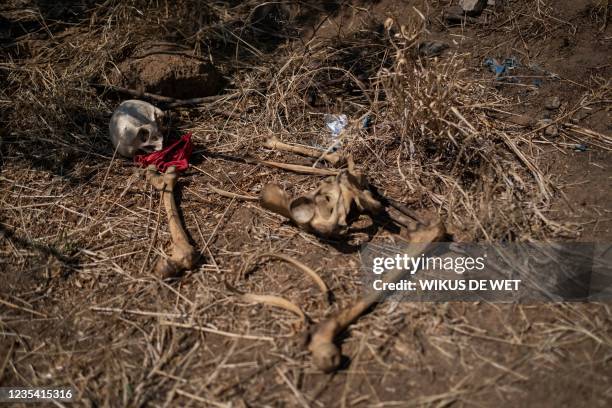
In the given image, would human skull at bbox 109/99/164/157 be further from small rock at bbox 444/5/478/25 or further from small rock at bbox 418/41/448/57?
small rock at bbox 444/5/478/25

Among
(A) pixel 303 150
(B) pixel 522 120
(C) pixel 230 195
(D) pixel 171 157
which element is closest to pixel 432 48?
(B) pixel 522 120

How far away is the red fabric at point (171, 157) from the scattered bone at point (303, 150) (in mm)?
470

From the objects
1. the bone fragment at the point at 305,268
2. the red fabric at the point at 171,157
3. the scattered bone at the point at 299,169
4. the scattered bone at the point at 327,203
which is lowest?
the red fabric at the point at 171,157

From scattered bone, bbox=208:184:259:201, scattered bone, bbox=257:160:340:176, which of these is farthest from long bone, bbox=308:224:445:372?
scattered bone, bbox=208:184:259:201

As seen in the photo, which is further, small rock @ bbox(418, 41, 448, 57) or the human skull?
small rock @ bbox(418, 41, 448, 57)

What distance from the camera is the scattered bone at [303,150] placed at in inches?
113

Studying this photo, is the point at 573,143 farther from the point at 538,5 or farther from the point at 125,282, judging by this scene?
the point at 125,282

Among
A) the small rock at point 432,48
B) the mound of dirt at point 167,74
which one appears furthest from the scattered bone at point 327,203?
the small rock at point 432,48

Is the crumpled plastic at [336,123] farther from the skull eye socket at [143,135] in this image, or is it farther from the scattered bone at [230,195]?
the skull eye socket at [143,135]

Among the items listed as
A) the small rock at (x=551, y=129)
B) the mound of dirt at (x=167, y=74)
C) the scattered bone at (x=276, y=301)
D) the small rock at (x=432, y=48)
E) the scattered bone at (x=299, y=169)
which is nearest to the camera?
the scattered bone at (x=276, y=301)

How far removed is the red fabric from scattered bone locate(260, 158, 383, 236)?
777mm

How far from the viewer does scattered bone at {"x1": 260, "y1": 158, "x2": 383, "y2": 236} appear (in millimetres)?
2506

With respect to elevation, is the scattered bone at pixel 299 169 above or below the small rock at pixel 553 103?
below

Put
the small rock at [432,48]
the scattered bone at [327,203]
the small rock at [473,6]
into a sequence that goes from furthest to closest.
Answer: the small rock at [473,6], the small rock at [432,48], the scattered bone at [327,203]
